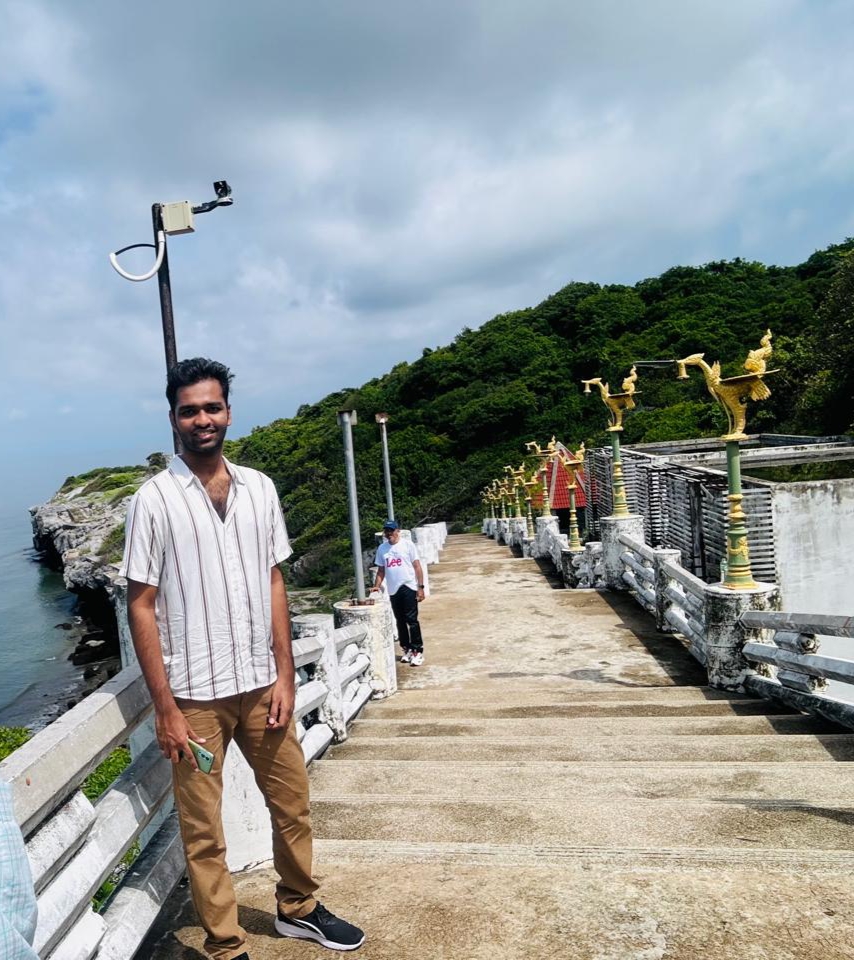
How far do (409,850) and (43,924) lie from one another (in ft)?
5.38

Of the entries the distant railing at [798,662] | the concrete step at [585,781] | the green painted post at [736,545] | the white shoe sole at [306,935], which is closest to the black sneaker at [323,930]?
the white shoe sole at [306,935]

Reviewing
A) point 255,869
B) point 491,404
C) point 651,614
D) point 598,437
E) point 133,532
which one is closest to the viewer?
point 133,532

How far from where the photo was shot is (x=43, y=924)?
84.0 inches

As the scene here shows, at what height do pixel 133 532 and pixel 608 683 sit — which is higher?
pixel 133 532

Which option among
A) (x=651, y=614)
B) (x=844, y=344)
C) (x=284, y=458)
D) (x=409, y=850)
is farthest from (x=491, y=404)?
(x=409, y=850)

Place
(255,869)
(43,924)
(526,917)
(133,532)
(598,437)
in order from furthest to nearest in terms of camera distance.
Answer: (598,437), (255,869), (526,917), (133,532), (43,924)

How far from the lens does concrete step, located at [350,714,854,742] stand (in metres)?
5.59

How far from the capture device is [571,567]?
14836mm

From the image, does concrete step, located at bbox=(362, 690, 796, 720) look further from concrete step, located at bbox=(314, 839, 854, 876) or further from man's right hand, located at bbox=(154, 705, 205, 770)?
man's right hand, located at bbox=(154, 705, 205, 770)

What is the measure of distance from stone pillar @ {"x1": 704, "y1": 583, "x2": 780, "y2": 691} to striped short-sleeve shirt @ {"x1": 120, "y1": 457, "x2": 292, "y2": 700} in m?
5.34

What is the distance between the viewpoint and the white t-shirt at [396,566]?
353 inches

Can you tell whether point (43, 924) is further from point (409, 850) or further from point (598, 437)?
point (598, 437)

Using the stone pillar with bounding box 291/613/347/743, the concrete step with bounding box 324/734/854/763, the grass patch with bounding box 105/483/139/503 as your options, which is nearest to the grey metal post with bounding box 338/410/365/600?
the stone pillar with bounding box 291/613/347/743

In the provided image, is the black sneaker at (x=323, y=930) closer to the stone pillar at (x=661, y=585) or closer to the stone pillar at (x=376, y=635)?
the stone pillar at (x=376, y=635)
